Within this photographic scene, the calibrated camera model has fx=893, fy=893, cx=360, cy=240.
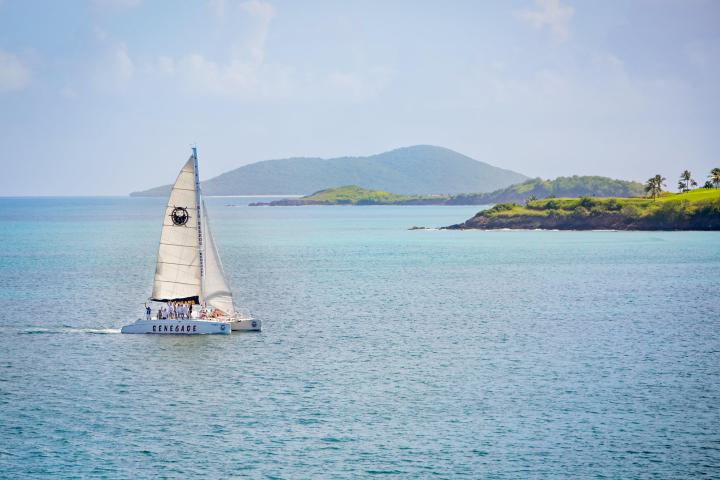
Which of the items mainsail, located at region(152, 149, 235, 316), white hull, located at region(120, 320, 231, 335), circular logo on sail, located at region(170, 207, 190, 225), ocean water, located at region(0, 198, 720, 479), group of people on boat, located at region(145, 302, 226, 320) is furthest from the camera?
group of people on boat, located at region(145, 302, 226, 320)

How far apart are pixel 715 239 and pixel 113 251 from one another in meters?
118

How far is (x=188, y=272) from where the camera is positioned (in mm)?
68438

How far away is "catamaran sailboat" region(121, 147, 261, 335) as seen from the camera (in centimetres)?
6719

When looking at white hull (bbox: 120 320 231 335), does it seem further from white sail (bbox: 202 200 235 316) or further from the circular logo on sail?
the circular logo on sail

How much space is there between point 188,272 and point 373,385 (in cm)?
2175

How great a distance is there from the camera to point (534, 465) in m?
39.7

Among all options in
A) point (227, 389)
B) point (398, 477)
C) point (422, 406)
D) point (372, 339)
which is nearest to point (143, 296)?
point (372, 339)

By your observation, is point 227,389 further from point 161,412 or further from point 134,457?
point 134,457

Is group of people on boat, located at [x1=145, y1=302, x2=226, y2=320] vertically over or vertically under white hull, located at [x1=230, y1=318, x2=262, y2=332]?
over

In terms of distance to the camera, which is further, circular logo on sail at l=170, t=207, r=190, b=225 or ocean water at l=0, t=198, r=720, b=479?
circular logo on sail at l=170, t=207, r=190, b=225

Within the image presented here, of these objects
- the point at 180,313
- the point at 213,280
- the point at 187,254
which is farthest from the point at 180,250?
the point at 180,313

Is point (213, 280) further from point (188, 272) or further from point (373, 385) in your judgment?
point (373, 385)

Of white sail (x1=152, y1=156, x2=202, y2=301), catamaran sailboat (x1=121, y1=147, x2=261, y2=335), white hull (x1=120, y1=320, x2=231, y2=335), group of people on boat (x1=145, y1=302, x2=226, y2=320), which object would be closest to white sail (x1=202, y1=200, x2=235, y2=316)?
catamaran sailboat (x1=121, y1=147, x2=261, y2=335)

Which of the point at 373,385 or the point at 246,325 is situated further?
the point at 246,325
